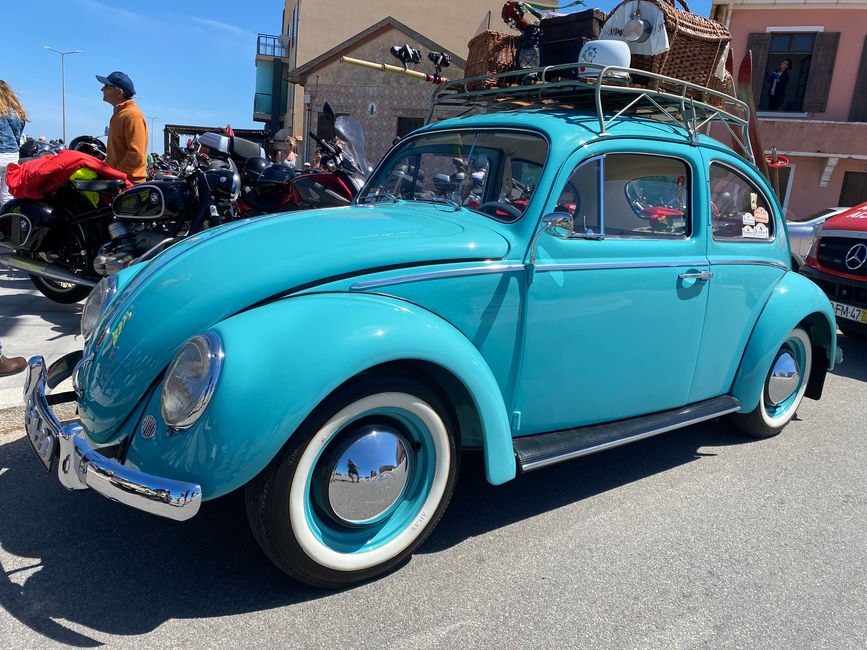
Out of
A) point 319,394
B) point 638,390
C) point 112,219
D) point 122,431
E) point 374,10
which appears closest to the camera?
point 319,394

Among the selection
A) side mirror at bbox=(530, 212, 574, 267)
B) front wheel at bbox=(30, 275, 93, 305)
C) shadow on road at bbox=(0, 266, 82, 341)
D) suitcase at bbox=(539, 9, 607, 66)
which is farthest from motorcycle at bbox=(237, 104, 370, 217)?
side mirror at bbox=(530, 212, 574, 267)

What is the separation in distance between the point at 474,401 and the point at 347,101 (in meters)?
18.9

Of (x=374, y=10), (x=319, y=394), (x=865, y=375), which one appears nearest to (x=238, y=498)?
(x=319, y=394)

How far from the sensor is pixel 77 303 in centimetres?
607

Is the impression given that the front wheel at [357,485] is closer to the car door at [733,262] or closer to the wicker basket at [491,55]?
the car door at [733,262]

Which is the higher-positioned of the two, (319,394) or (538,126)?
(538,126)

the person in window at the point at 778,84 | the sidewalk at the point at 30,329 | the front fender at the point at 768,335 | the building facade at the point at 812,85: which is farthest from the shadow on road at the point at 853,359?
the person in window at the point at 778,84

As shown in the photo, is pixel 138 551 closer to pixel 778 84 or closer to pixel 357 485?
pixel 357 485

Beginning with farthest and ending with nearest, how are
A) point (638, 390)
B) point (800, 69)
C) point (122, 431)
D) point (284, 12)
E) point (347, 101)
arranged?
point (284, 12), point (347, 101), point (800, 69), point (638, 390), point (122, 431)

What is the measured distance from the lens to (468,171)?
10.4ft

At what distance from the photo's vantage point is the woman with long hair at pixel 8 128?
313 inches

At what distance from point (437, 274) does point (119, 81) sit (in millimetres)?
4607

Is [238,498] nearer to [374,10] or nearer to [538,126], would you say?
[538,126]

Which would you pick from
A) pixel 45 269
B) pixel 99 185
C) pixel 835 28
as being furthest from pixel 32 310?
pixel 835 28
